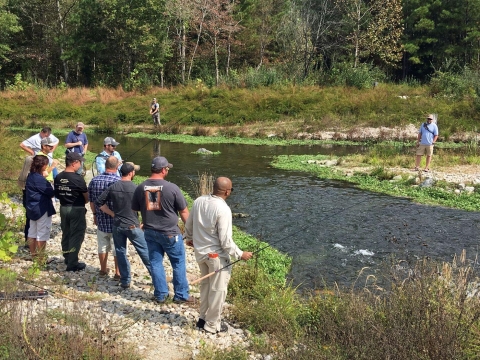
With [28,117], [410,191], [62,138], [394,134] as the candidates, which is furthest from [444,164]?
[28,117]

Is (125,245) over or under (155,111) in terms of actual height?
under

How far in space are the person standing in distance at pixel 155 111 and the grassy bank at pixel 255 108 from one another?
1.28 metres

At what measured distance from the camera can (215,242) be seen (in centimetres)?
551

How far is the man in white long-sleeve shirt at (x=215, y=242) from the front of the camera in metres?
5.40

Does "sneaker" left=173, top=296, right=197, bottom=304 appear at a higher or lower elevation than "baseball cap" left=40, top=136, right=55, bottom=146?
lower

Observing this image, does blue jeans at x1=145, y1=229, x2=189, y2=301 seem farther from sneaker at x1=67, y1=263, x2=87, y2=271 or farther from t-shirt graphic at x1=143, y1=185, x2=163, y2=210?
sneaker at x1=67, y1=263, x2=87, y2=271

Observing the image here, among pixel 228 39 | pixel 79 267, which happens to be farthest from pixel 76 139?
pixel 228 39

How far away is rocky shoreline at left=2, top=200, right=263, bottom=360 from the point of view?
514cm

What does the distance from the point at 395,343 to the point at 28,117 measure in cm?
3181

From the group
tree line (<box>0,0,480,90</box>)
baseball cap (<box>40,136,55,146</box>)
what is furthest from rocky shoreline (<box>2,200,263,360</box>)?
tree line (<box>0,0,480,90</box>)

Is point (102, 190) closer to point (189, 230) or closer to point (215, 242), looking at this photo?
point (189, 230)

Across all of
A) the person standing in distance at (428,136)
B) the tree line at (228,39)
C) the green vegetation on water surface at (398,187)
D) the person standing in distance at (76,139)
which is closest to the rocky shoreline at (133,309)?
the person standing in distance at (76,139)

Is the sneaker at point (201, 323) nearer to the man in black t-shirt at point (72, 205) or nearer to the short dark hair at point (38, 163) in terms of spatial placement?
the man in black t-shirt at point (72, 205)

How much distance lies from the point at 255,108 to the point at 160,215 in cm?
2535
